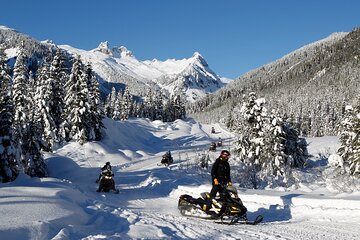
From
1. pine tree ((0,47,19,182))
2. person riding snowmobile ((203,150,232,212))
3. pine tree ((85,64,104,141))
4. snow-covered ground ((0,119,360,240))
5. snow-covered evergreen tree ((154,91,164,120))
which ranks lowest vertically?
snow-covered ground ((0,119,360,240))

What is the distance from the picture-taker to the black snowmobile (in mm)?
11078

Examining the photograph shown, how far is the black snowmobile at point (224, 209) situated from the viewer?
36.3 feet

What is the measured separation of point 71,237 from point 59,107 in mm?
37470

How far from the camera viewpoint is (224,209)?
37.2ft

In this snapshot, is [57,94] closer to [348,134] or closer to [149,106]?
[348,134]

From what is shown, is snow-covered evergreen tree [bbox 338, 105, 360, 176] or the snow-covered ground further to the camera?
snow-covered evergreen tree [bbox 338, 105, 360, 176]

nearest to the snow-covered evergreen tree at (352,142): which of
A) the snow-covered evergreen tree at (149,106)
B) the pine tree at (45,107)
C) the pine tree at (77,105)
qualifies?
the pine tree at (77,105)

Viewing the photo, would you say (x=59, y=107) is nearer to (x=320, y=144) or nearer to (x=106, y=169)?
(x=106, y=169)

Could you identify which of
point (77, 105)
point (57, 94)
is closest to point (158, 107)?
point (57, 94)

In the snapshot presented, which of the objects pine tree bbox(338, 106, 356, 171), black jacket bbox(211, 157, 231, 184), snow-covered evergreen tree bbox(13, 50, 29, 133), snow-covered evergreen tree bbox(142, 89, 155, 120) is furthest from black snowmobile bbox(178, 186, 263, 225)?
snow-covered evergreen tree bbox(142, 89, 155, 120)

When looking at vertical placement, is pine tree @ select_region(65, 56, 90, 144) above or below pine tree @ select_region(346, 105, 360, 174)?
above

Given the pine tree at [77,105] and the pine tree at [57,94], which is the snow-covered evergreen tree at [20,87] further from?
the pine tree at [77,105]

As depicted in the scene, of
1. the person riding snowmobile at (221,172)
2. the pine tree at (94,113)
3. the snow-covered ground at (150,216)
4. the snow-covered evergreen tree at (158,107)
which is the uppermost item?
the snow-covered evergreen tree at (158,107)

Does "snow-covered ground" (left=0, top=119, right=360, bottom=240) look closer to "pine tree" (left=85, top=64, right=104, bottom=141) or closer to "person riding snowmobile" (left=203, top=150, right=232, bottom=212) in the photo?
"person riding snowmobile" (left=203, top=150, right=232, bottom=212)
